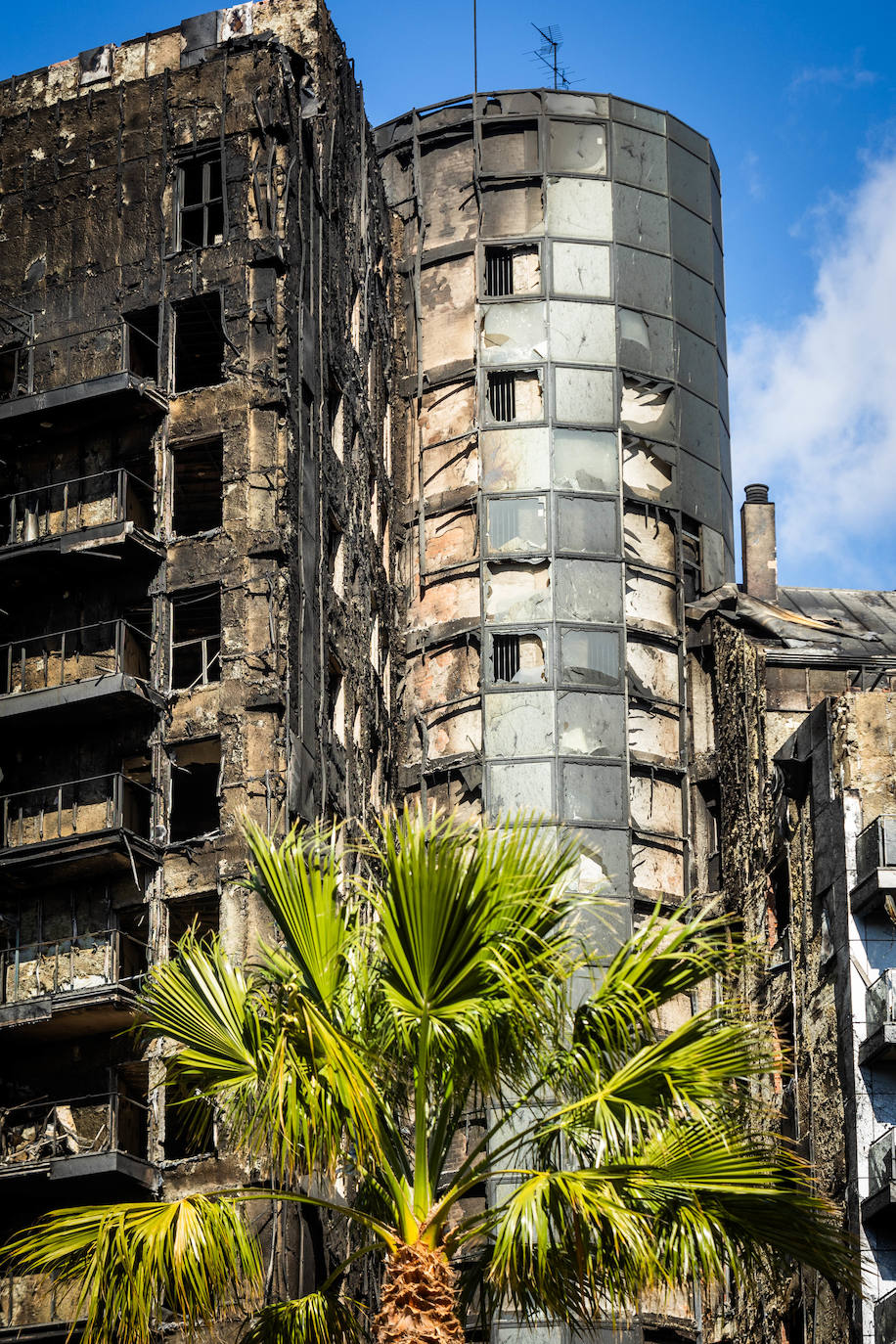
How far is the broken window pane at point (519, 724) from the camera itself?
53406 millimetres

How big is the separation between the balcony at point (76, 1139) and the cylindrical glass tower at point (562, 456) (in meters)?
15.3

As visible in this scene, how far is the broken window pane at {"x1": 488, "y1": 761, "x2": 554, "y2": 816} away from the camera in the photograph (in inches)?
2079

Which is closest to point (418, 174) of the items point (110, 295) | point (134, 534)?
point (110, 295)

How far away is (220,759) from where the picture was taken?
4172cm

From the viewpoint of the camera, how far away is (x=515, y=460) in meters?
56.2

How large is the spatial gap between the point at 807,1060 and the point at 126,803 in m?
14.8

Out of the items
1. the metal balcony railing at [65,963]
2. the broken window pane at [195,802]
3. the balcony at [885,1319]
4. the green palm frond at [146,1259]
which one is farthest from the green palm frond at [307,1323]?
the broken window pane at [195,802]

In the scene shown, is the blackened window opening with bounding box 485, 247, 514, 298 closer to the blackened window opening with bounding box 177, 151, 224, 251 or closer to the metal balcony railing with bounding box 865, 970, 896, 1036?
the blackened window opening with bounding box 177, 151, 224, 251

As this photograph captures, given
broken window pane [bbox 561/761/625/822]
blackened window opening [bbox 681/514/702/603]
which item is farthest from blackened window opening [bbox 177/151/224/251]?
blackened window opening [bbox 681/514/702/603]

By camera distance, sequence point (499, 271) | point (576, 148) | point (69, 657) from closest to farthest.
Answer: point (69, 657) → point (499, 271) → point (576, 148)

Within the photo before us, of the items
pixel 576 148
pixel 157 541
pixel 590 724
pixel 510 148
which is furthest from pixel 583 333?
pixel 157 541

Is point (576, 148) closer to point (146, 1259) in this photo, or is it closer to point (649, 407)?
point (649, 407)

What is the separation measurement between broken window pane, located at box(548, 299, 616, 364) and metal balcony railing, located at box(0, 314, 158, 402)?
14269 millimetres

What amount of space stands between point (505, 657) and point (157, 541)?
13525 mm
